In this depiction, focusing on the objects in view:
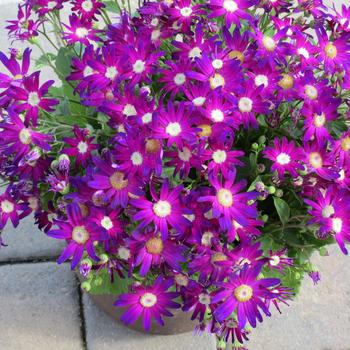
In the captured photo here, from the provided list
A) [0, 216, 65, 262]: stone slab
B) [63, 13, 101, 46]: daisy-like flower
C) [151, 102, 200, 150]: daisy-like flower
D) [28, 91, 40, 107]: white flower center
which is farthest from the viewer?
[0, 216, 65, 262]: stone slab

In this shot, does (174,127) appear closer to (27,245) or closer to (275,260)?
(275,260)

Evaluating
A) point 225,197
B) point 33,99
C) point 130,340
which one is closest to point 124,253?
point 225,197

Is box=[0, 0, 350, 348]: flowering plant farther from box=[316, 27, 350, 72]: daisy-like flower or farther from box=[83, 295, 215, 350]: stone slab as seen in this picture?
box=[83, 295, 215, 350]: stone slab

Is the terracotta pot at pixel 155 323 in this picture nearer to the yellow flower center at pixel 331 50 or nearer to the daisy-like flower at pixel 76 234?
the daisy-like flower at pixel 76 234

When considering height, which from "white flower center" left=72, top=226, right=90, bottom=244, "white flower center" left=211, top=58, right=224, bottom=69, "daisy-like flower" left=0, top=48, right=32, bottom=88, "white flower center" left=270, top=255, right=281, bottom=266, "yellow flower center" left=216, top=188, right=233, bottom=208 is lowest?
"white flower center" left=270, top=255, right=281, bottom=266

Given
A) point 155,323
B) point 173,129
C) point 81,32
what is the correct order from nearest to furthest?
point 173,129
point 81,32
point 155,323

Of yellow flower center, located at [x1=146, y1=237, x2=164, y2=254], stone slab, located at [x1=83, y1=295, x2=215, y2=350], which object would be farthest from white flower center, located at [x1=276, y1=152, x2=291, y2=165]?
stone slab, located at [x1=83, y1=295, x2=215, y2=350]

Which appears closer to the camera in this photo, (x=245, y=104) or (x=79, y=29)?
(x=245, y=104)

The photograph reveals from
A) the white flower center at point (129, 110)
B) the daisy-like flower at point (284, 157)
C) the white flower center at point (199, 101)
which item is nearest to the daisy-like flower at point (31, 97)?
the white flower center at point (129, 110)
